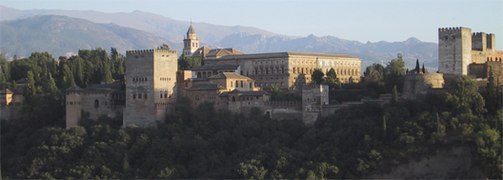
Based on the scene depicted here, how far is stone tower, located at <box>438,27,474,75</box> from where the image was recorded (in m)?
44.4

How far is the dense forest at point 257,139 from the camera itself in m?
Result: 38.4

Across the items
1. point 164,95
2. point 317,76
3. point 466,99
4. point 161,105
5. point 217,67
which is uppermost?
point 217,67

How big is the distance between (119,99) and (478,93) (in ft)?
52.3

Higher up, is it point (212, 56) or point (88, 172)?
point (212, 56)

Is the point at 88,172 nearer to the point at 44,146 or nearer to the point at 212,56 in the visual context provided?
the point at 44,146

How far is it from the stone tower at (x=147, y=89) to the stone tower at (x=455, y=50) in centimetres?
1204

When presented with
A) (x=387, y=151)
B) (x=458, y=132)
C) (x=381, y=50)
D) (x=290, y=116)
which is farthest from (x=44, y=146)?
(x=381, y=50)

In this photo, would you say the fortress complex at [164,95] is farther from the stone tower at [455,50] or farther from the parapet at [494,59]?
the parapet at [494,59]

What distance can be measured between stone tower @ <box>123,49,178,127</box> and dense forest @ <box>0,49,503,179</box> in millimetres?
556

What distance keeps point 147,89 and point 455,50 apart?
1349 cm

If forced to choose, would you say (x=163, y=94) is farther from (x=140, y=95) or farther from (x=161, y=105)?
(x=140, y=95)

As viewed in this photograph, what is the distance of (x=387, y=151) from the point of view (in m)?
38.6

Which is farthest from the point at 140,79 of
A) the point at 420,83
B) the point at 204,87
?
the point at 420,83

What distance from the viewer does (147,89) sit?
145ft
